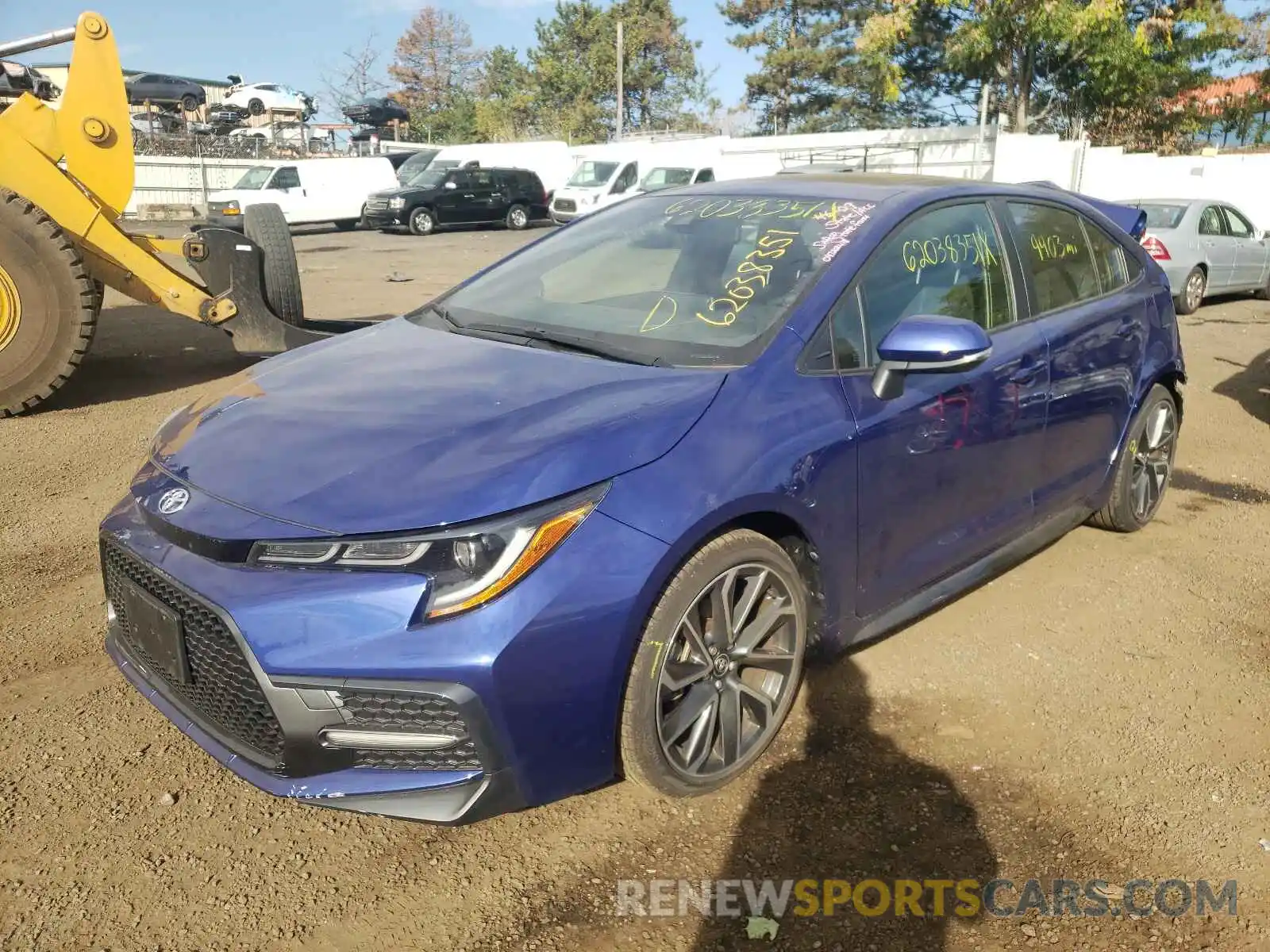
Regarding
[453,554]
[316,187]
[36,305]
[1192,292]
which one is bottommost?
[1192,292]

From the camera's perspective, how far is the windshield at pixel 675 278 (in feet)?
9.93

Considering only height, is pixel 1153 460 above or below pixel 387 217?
below

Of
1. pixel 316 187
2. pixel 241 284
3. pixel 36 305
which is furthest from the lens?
pixel 316 187

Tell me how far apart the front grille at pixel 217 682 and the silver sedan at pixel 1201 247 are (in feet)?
39.4

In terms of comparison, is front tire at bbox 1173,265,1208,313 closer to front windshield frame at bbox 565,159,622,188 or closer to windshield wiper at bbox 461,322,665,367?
windshield wiper at bbox 461,322,665,367

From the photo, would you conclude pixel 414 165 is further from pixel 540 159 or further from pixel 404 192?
pixel 404 192

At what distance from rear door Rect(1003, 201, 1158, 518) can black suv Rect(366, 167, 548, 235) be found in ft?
74.2

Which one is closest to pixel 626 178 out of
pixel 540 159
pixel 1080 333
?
pixel 540 159

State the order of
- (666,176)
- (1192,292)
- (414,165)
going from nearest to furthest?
(1192,292)
(666,176)
(414,165)

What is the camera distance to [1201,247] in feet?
40.3

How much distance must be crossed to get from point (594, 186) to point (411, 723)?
24064 millimetres

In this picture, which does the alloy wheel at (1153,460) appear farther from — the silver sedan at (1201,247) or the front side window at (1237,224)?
the front side window at (1237,224)

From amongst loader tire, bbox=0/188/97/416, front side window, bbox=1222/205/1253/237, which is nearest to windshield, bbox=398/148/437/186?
front side window, bbox=1222/205/1253/237

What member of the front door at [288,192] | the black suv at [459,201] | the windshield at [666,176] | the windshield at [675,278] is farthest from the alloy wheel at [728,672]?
the front door at [288,192]
